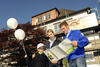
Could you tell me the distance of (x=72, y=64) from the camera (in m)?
2.46

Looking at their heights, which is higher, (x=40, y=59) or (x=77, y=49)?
(x=77, y=49)

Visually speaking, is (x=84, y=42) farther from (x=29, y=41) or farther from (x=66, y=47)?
(x=29, y=41)

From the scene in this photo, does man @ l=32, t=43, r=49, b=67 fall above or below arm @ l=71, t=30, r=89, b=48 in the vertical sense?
below

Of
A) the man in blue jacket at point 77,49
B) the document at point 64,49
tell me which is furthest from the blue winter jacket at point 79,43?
the document at point 64,49

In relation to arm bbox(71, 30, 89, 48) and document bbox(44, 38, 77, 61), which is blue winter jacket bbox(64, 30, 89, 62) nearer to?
arm bbox(71, 30, 89, 48)

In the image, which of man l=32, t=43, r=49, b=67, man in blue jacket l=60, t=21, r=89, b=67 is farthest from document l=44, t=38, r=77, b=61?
man l=32, t=43, r=49, b=67

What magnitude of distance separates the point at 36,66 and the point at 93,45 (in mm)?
11463

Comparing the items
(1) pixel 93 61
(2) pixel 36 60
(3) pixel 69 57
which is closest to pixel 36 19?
(1) pixel 93 61

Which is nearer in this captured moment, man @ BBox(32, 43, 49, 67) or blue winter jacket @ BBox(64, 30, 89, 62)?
blue winter jacket @ BBox(64, 30, 89, 62)

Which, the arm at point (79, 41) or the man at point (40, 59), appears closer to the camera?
the arm at point (79, 41)

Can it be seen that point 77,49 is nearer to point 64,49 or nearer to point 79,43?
point 79,43

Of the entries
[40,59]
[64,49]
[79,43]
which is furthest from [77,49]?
[40,59]

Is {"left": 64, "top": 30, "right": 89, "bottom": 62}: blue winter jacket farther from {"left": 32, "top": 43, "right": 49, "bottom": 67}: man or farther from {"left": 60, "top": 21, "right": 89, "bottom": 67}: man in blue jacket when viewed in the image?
{"left": 32, "top": 43, "right": 49, "bottom": 67}: man

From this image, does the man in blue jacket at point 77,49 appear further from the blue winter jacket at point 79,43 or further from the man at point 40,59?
the man at point 40,59
